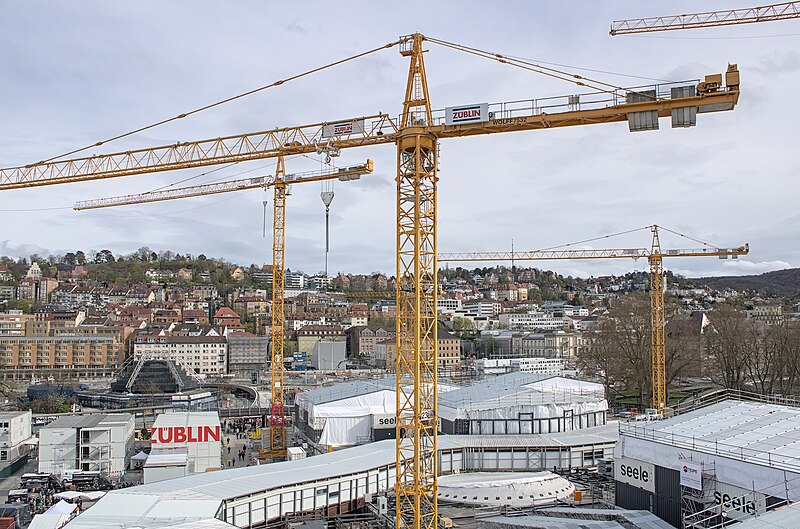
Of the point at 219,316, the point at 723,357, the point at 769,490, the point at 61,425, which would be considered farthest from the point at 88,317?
the point at 769,490

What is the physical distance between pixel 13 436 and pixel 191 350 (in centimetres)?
4525

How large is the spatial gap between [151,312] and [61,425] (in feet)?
220

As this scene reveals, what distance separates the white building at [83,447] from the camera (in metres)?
26.8

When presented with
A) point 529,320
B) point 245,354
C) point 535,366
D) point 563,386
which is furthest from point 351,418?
point 529,320

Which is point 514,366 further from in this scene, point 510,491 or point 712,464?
point 712,464

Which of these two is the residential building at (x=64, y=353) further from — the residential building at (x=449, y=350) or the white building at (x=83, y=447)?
the white building at (x=83, y=447)

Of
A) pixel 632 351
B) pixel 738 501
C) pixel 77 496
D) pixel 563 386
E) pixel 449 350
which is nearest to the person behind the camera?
pixel 738 501

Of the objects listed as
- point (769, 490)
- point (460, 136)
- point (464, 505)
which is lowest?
point (464, 505)

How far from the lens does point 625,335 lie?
163 ft

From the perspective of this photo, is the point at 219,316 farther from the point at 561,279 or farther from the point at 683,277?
the point at 683,277

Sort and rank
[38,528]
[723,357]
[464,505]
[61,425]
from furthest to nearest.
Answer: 1. [723,357]
2. [61,425]
3. [464,505]
4. [38,528]

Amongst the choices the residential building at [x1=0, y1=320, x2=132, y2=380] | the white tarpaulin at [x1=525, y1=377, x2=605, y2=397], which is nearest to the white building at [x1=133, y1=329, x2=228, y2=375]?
the residential building at [x1=0, y1=320, x2=132, y2=380]

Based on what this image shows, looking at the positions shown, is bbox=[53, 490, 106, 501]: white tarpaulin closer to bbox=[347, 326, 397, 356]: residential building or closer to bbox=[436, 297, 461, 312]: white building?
bbox=[347, 326, 397, 356]: residential building

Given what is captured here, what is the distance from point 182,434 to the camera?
26.7 meters
